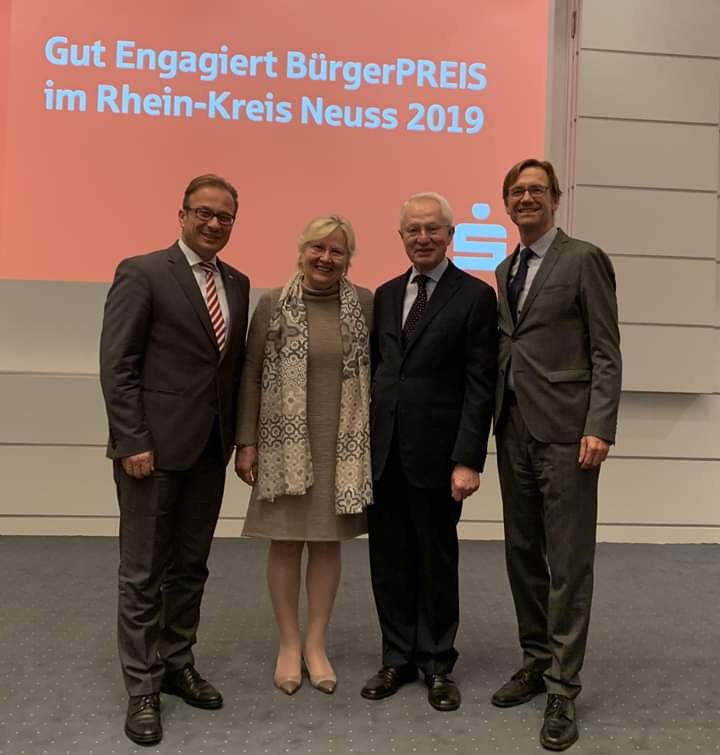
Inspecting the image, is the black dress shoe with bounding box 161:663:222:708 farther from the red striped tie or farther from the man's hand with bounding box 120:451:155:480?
the red striped tie

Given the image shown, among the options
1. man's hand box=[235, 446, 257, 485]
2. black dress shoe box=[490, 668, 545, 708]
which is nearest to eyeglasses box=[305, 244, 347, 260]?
man's hand box=[235, 446, 257, 485]

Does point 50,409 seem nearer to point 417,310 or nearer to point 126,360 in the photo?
point 126,360

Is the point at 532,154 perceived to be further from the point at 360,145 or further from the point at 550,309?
the point at 550,309

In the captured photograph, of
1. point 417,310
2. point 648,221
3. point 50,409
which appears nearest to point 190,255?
point 417,310

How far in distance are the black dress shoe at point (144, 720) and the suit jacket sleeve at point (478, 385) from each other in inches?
40.4

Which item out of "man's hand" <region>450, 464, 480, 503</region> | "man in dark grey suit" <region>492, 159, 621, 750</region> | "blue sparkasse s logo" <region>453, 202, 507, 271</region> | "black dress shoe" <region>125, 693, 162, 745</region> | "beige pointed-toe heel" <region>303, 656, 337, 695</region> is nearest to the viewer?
"black dress shoe" <region>125, 693, 162, 745</region>

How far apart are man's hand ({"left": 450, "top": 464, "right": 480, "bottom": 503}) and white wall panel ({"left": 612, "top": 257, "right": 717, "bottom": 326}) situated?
2.43m

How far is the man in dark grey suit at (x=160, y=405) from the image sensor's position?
6.13 feet

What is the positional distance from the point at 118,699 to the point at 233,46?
130 inches

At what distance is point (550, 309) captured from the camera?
76.7 inches

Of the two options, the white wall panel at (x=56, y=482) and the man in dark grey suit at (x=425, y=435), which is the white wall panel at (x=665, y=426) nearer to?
the man in dark grey suit at (x=425, y=435)

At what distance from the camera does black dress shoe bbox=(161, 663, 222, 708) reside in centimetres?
200

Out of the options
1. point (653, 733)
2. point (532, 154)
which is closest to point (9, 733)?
point (653, 733)

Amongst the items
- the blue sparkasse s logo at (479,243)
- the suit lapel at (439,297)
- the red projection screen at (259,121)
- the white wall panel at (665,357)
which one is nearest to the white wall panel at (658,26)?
the red projection screen at (259,121)
